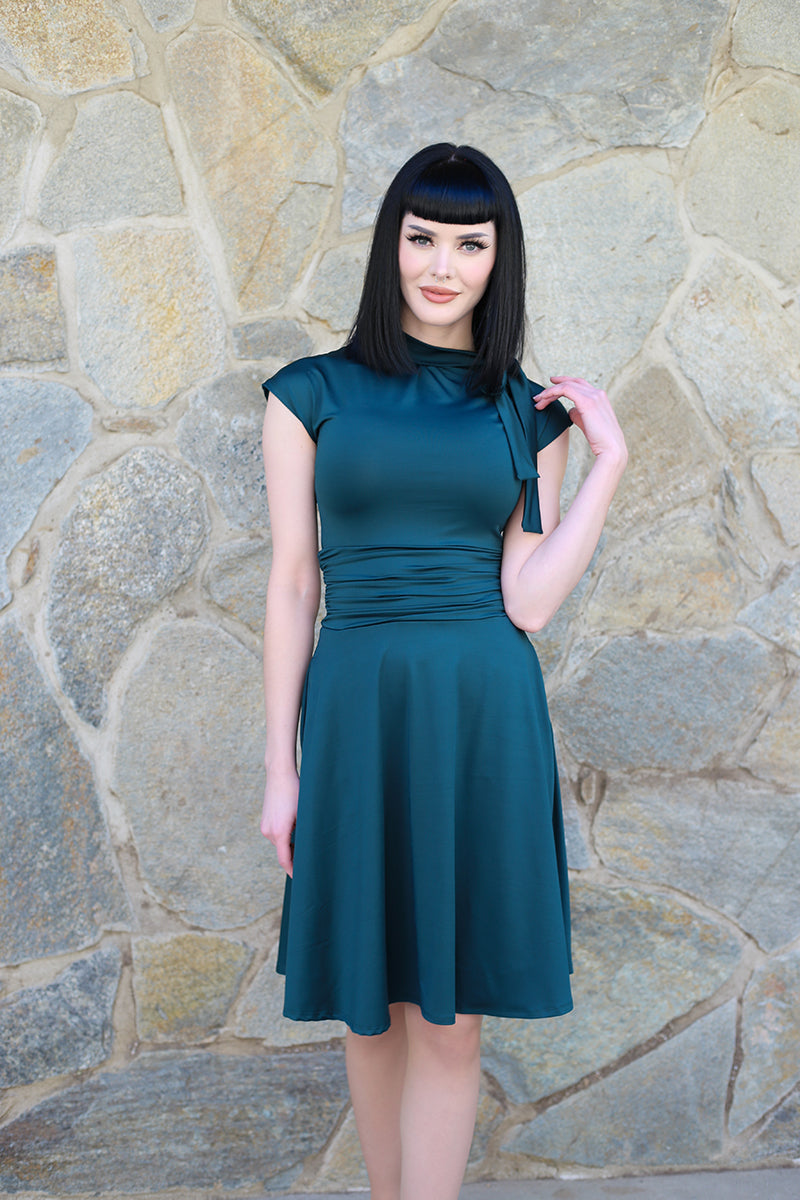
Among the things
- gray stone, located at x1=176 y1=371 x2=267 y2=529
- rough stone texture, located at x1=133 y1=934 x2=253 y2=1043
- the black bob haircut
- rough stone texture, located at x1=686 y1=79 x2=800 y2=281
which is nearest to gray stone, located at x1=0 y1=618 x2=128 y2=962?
rough stone texture, located at x1=133 y1=934 x2=253 y2=1043

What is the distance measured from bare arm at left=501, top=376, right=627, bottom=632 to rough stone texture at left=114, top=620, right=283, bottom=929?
71cm

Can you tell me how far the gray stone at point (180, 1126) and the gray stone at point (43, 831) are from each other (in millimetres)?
333

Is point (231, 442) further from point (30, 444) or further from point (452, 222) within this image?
point (452, 222)

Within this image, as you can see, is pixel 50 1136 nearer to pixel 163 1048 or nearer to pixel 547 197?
pixel 163 1048

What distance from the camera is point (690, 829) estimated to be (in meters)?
2.14

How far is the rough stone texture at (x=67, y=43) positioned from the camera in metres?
1.98

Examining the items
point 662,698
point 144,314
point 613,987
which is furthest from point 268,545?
point 613,987

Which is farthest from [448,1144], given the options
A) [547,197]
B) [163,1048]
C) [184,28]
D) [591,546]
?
[184,28]

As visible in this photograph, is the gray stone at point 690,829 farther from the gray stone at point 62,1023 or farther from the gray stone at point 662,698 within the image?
the gray stone at point 62,1023

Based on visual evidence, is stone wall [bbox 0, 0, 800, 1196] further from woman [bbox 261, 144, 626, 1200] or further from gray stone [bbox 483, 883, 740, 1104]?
woman [bbox 261, 144, 626, 1200]

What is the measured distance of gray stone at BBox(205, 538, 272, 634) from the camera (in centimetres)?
207

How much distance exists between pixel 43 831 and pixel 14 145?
139cm

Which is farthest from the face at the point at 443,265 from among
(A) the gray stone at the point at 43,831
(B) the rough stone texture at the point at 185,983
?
(B) the rough stone texture at the point at 185,983

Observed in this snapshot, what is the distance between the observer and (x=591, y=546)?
158 cm
